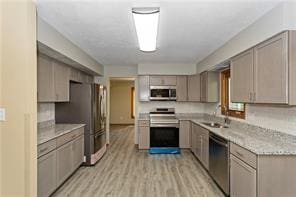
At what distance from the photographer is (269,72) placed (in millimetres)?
2744

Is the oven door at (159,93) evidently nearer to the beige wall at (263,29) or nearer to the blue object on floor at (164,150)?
the blue object on floor at (164,150)

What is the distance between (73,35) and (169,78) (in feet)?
12.1

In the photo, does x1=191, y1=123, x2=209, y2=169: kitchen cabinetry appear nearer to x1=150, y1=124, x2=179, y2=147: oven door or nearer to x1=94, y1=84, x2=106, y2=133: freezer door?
x1=150, y1=124, x2=179, y2=147: oven door

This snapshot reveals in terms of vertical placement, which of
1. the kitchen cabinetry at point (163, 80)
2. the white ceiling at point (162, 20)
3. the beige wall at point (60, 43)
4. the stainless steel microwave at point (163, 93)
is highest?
the white ceiling at point (162, 20)

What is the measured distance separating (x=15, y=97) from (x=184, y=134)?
4.90 metres

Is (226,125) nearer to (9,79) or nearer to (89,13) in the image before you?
(89,13)

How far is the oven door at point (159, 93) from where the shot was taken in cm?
690

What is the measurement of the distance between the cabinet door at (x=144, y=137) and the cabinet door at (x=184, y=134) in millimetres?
877

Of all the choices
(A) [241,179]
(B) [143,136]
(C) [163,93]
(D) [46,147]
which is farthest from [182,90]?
(D) [46,147]

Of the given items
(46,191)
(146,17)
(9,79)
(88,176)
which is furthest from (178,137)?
(9,79)

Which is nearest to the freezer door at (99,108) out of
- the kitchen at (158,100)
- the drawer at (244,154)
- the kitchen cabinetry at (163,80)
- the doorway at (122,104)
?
the kitchen at (158,100)

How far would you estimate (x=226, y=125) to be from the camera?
4.82m

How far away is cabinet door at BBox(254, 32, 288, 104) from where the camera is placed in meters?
2.46

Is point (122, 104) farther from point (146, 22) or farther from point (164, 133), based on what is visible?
point (146, 22)
